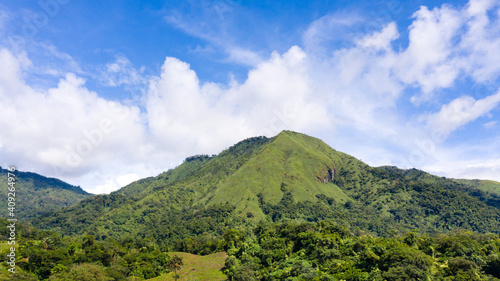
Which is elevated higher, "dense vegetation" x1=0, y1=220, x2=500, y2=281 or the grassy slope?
"dense vegetation" x1=0, y1=220, x2=500, y2=281

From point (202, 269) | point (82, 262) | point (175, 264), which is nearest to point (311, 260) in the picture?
point (202, 269)

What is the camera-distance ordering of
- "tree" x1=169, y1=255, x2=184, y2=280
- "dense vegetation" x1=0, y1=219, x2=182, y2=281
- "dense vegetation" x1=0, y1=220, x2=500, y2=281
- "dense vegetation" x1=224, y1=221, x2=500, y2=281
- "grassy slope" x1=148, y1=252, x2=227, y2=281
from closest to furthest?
"dense vegetation" x1=224, y1=221, x2=500, y2=281, "dense vegetation" x1=0, y1=220, x2=500, y2=281, "dense vegetation" x1=0, y1=219, x2=182, y2=281, "grassy slope" x1=148, y1=252, x2=227, y2=281, "tree" x1=169, y1=255, x2=184, y2=280

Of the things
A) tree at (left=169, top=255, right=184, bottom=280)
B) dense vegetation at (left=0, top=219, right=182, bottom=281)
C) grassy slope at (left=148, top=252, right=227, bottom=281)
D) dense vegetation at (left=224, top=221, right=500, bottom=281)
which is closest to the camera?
dense vegetation at (left=224, top=221, right=500, bottom=281)

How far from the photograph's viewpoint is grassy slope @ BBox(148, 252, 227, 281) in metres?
81.4

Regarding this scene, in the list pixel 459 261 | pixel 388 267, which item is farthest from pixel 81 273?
pixel 459 261

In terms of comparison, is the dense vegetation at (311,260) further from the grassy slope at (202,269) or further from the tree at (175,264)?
the grassy slope at (202,269)

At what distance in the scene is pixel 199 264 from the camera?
96.6m

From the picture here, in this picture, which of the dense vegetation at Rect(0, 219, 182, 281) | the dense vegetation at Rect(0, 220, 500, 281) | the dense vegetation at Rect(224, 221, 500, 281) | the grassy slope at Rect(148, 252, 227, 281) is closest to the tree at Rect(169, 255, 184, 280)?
the dense vegetation at Rect(0, 220, 500, 281)

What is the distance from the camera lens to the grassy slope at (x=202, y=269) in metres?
81.4

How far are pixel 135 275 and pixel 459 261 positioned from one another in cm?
8752

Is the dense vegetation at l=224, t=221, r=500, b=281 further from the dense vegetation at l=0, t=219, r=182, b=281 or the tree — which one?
the dense vegetation at l=0, t=219, r=182, b=281

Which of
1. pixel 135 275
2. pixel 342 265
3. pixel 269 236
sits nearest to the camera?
pixel 342 265

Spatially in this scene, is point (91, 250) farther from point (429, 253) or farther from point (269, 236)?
point (429, 253)

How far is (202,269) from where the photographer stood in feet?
294
